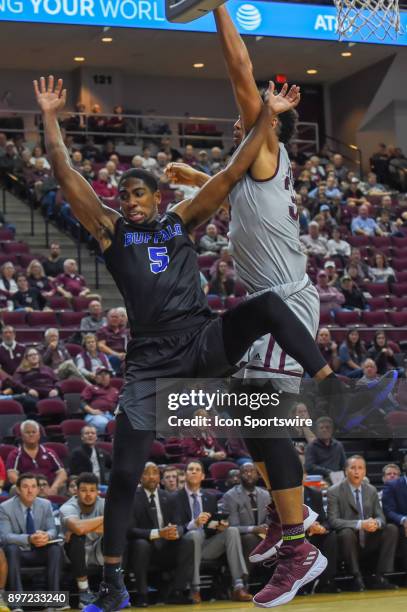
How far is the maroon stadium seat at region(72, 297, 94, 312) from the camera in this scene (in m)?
16.8

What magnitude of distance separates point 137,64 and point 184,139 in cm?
259

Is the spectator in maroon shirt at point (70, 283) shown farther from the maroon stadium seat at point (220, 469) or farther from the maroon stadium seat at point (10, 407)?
the maroon stadium seat at point (220, 469)

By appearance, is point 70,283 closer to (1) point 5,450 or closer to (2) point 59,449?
(2) point 59,449

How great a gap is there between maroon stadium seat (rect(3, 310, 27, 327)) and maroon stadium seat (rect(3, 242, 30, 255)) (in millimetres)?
2543

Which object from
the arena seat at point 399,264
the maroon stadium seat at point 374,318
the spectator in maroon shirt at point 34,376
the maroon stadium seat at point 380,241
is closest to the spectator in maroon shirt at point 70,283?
the spectator in maroon shirt at point 34,376

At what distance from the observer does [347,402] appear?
5.38 m

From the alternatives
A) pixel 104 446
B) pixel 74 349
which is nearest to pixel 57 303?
pixel 74 349

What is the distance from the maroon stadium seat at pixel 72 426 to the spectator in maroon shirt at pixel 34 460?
1.00m

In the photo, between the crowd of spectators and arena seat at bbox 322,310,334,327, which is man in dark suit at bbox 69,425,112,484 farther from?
arena seat at bbox 322,310,334,327

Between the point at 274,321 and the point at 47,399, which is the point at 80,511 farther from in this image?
the point at 274,321

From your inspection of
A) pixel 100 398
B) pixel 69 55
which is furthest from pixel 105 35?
pixel 100 398

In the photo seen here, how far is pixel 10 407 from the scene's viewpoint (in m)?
13.2

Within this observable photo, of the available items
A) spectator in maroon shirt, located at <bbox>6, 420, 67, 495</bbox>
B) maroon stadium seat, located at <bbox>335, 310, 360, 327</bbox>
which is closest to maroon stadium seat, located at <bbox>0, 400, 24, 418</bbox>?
spectator in maroon shirt, located at <bbox>6, 420, 67, 495</bbox>

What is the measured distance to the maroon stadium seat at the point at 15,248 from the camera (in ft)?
59.7
